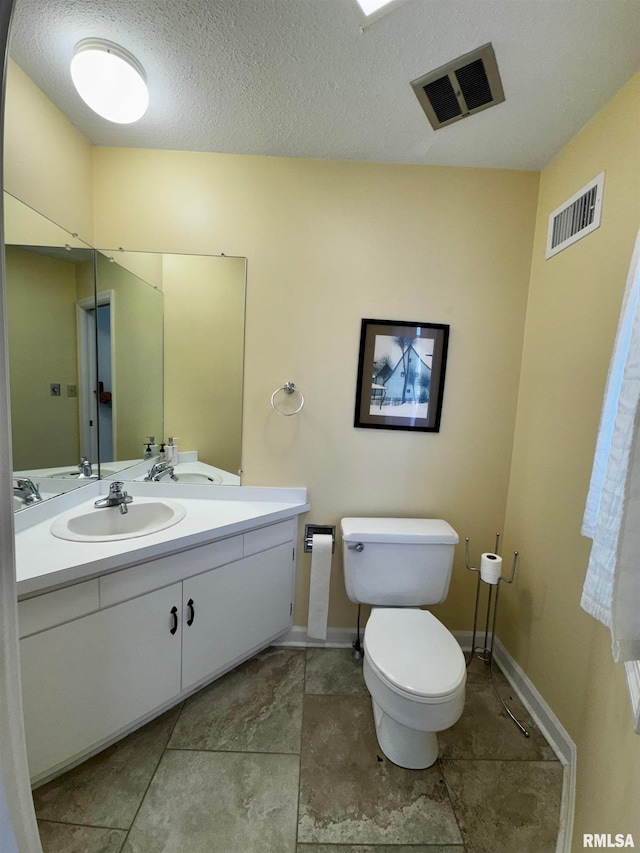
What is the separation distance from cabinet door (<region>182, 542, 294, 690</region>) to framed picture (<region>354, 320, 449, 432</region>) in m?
0.86

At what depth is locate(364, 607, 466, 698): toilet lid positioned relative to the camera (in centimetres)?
111

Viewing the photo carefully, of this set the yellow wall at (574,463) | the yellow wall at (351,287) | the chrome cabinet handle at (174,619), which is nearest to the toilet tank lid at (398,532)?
the yellow wall at (351,287)

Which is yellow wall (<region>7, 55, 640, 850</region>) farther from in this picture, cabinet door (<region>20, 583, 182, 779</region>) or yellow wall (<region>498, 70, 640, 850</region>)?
cabinet door (<region>20, 583, 182, 779</region>)

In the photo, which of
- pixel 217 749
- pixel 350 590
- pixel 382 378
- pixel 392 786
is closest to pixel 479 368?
pixel 382 378

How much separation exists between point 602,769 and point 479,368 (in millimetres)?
1487

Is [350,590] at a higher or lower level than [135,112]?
lower

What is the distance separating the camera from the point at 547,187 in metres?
1.52

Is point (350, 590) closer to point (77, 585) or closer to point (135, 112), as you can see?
point (77, 585)

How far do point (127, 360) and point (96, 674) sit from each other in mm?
1342

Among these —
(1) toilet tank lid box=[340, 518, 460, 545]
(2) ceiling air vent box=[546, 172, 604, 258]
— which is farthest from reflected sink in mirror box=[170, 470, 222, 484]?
(2) ceiling air vent box=[546, 172, 604, 258]

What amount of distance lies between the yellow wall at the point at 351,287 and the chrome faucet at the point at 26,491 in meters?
0.87

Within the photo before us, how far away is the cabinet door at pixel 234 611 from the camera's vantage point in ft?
4.46

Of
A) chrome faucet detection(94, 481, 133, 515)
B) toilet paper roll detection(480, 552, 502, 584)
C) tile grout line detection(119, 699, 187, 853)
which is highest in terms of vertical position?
chrome faucet detection(94, 481, 133, 515)

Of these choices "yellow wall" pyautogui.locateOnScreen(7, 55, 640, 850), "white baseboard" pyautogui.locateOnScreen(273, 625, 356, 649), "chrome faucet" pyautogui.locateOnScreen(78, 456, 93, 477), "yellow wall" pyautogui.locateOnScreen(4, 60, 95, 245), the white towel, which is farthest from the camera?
"white baseboard" pyautogui.locateOnScreen(273, 625, 356, 649)
